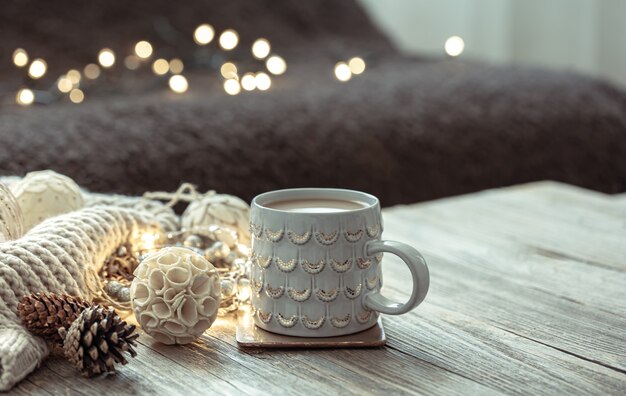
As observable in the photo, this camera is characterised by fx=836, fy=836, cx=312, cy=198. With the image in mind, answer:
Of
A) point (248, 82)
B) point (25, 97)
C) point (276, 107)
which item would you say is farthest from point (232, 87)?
point (25, 97)

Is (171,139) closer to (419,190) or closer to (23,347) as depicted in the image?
(419,190)

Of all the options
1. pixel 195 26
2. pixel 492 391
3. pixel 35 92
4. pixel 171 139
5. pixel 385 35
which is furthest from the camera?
pixel 385 35

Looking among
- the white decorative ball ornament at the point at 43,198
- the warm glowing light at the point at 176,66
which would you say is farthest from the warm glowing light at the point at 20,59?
the white decorative ball ornament at the point at 43,198

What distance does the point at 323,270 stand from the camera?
0.62 meters

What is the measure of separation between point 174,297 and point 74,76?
140 cm

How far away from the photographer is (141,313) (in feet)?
2.04

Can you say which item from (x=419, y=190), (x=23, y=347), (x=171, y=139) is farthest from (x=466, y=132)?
(x=23, y=347)

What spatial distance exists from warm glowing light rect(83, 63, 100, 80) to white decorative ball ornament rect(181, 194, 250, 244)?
128 centimetres

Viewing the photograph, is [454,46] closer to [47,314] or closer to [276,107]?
[276,107]

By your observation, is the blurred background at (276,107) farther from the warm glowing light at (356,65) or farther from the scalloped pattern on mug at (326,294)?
the scalloped pattern on mug at (326,294)

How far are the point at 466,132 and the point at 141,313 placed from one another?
1.20 m

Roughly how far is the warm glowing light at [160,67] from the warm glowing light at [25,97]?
413mm

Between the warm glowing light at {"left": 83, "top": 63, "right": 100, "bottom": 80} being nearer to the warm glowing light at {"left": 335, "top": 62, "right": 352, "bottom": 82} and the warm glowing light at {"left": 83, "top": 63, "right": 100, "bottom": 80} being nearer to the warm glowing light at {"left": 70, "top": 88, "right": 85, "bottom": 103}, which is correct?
the warm glowing light at {"left": 70, "top": 88, "right": 85, "bottom": 103}

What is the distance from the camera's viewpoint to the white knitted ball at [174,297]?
0.62 metres
